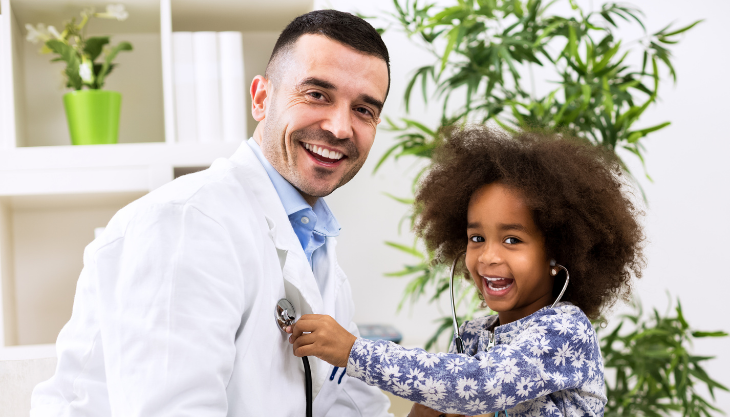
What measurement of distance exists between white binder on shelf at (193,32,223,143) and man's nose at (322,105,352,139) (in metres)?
0.65

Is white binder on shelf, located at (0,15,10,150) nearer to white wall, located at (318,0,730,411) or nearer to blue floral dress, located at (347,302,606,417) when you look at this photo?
blue floral dress, located at (347,302,606,417)

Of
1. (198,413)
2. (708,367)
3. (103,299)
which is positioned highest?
(103,299)

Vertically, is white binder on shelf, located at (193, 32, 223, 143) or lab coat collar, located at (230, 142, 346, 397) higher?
white binder on shelf, located at (193, 32, 223, 143)

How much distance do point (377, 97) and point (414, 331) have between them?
139cm

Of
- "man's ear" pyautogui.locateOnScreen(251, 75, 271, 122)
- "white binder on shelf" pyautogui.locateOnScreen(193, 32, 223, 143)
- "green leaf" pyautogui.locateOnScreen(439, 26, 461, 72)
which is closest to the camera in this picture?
"man's ear" pyautogui.locateOnScreen(251, 75, 271, 122)

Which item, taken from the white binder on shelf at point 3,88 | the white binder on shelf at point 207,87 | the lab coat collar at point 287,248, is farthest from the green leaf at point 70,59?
the lab coat collar at point 287,248

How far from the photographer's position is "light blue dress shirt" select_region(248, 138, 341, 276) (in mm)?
1207

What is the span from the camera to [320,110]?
1163 mm

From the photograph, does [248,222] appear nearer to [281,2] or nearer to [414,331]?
[281,2]

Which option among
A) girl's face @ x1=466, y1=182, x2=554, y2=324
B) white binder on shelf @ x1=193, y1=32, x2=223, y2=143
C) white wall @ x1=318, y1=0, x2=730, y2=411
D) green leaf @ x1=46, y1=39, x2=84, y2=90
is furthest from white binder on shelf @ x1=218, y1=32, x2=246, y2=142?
white wall @ x1=318, y1=0, x2=730, y2=411

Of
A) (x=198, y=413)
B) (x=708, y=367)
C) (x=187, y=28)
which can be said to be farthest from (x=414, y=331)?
(x=198, y=413)

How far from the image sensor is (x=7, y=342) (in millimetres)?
1662

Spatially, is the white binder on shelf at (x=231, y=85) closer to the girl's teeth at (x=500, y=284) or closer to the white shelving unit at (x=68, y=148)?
the white shelving unit at (x=68, y=148)

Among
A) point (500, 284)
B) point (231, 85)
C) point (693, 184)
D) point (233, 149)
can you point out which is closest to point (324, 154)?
point (500, 284)
